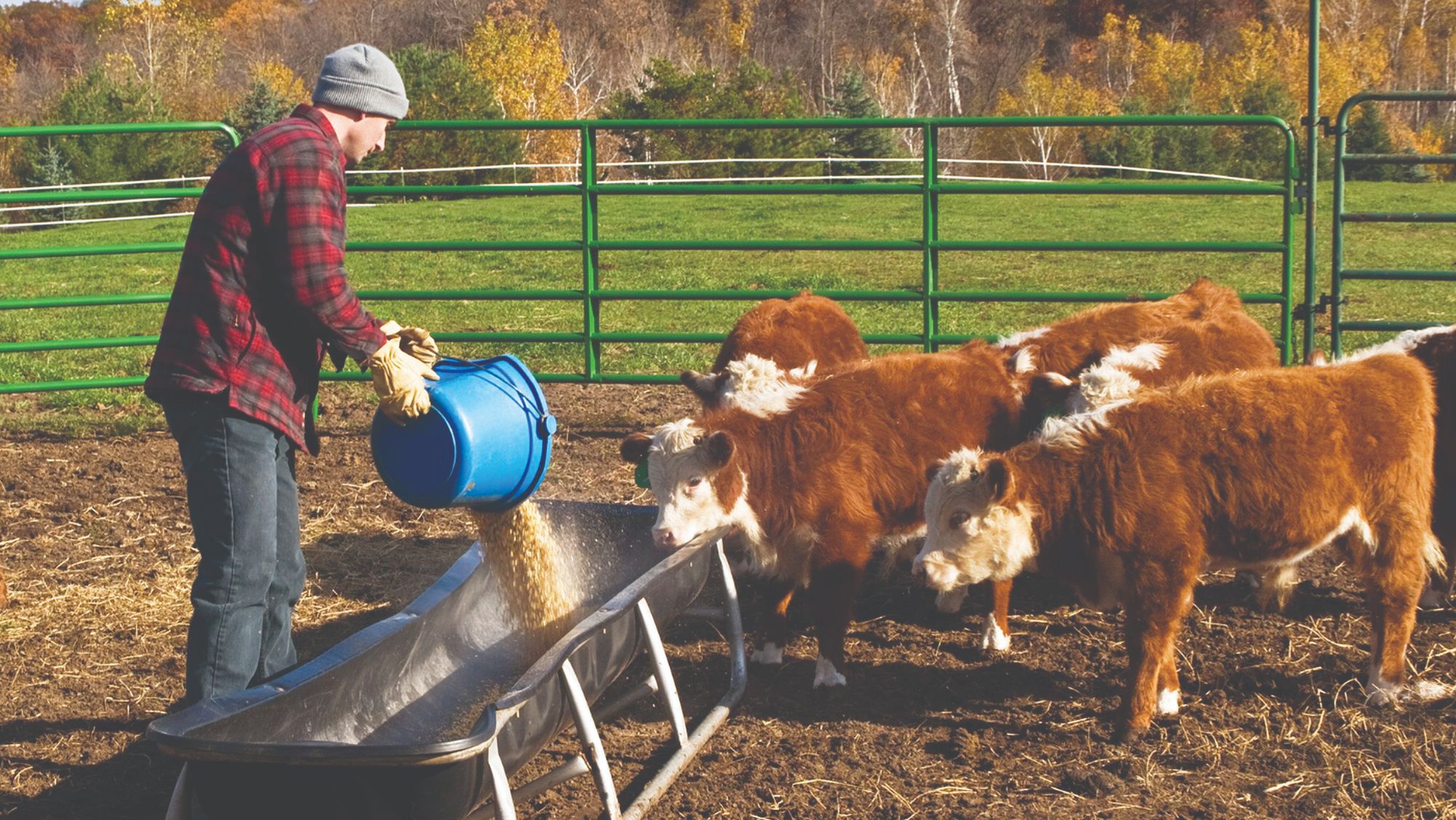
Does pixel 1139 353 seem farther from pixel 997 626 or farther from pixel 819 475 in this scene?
pixel 819 475

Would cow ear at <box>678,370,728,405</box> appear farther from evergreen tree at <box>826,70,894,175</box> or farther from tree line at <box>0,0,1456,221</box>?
evergreen tree at <box>826,70,894,175</box>

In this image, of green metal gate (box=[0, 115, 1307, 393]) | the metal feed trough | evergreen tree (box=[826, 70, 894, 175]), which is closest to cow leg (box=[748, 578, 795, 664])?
the metal feed trough

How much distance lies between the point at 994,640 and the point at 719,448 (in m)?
1.42

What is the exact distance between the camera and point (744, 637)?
6.01 m

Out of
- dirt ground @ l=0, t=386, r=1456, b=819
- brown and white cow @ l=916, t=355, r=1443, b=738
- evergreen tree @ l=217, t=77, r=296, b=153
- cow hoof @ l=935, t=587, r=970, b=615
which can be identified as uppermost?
evergreen tree @ l=217, t=77, r=296, b=153

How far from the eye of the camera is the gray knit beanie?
4.13 m

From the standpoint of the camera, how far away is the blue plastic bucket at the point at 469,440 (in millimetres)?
4336

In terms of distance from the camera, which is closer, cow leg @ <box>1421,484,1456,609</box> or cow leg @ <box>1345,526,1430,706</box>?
cow leg @ <box>1345,526,1430,706</box>

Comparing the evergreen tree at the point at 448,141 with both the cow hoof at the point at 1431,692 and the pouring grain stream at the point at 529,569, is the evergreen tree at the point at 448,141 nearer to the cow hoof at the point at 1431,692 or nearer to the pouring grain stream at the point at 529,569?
the pouring grain stream at the point at 529,569

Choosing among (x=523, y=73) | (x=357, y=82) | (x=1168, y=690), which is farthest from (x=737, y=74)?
(x=357, y=82)

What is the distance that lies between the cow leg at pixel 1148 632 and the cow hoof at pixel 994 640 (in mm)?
865

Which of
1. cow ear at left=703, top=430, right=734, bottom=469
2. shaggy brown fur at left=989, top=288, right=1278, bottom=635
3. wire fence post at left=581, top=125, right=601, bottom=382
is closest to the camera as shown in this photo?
cow ear at left=703, top=430, right=734, bottom=469

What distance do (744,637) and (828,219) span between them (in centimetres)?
1602

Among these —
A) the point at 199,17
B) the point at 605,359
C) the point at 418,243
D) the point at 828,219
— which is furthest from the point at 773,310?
the point at 199,17
